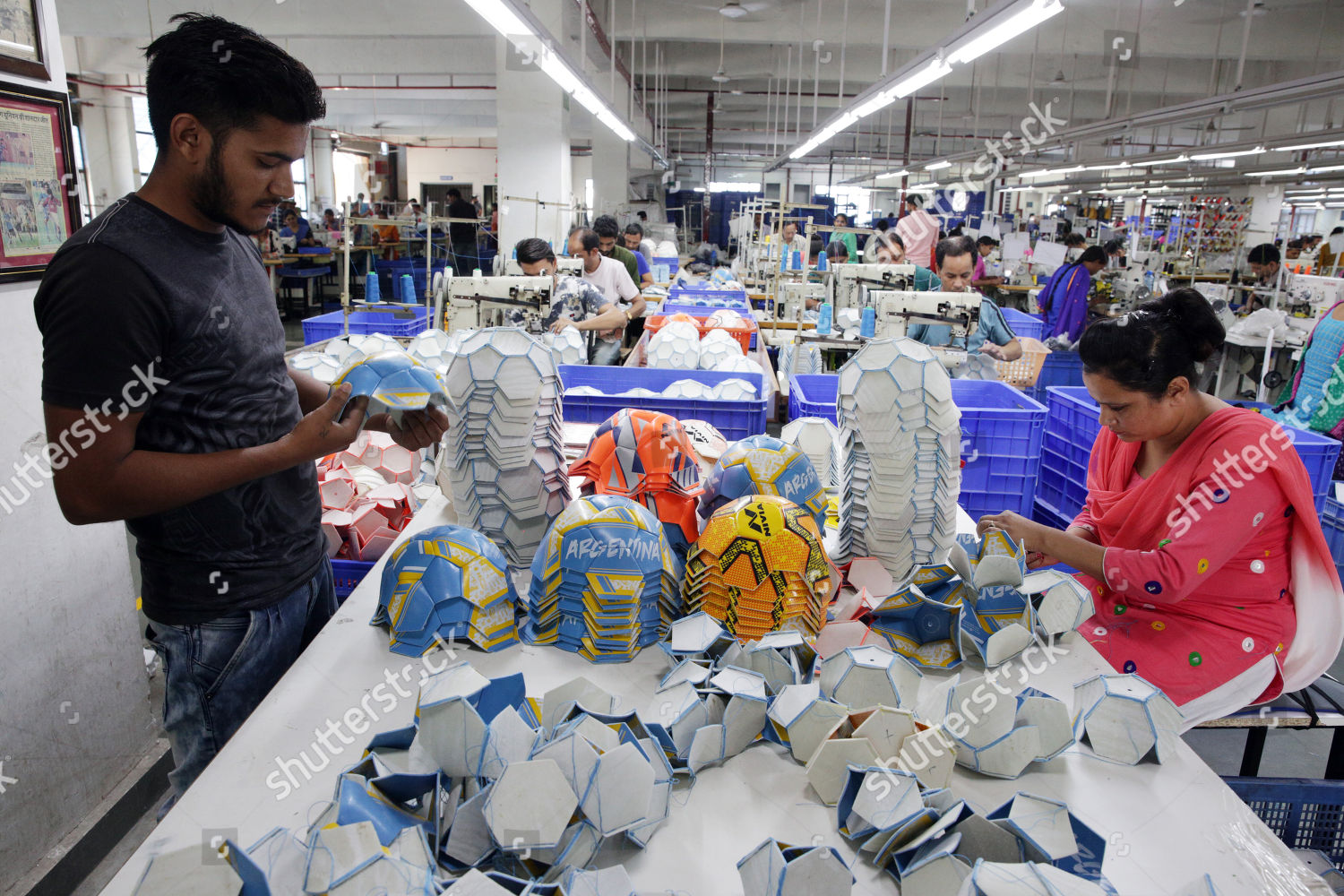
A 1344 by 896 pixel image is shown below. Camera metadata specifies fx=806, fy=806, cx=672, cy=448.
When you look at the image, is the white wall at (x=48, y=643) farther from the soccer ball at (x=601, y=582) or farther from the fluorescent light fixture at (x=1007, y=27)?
the fluorescent light fixture at (x=1007, y=27)

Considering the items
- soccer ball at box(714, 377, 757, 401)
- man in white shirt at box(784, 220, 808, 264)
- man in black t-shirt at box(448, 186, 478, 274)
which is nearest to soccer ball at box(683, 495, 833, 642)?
soccer ball at box(714, 377, 757, 401)

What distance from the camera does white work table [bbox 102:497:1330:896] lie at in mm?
1242

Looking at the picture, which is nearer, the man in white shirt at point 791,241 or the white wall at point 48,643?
the white wall at point 48,643

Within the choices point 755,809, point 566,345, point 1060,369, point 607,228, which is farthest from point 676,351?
point 1060,369

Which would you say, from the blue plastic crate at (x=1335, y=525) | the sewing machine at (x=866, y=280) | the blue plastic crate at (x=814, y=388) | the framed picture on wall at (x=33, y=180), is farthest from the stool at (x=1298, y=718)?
the sewing machine at (x=866, y=280)

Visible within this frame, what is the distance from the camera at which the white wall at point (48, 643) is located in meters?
2.05

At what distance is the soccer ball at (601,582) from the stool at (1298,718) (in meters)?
1.40

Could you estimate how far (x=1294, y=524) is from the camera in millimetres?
1942

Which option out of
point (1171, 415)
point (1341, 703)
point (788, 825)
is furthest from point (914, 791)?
point (1341, 703)

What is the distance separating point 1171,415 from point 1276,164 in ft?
39.1

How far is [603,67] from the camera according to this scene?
1220 cm

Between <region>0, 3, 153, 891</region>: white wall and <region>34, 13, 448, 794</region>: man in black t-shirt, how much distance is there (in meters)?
0.88

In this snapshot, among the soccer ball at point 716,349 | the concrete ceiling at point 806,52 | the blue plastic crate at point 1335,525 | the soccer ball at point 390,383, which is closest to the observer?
the soccer ball at point 390,383

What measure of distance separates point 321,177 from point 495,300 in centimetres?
2073
